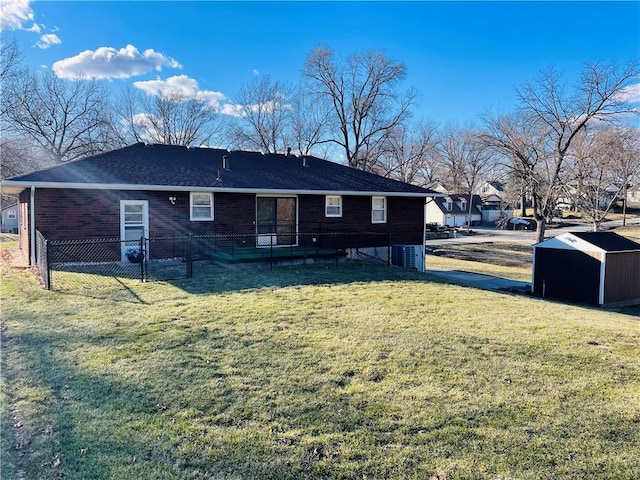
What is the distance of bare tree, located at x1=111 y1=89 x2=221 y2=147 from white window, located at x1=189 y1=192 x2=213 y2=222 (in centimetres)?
2933

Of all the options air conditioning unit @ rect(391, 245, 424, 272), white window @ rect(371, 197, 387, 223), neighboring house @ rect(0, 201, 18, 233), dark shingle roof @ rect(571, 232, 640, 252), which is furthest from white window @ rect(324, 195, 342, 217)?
neighboring house @ rect(0, 201, 18, 233)

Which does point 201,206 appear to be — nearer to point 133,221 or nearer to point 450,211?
point 133,221

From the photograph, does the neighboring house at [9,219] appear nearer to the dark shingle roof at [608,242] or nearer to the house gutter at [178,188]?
the house gutter at [178,188]

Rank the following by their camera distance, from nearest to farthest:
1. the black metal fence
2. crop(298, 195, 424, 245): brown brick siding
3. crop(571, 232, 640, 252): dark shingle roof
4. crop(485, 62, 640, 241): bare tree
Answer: the black metal fence, crop(571, 232, 640, 252): dark shingle roof, crop(298, 195, 424, 245): brown brick siding, crop(485, 62, 640, 241): bare tree

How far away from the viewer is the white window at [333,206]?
16.3 meters

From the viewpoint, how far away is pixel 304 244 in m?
15.9

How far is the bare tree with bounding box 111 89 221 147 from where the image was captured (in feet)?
132

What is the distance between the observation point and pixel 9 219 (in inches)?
1522

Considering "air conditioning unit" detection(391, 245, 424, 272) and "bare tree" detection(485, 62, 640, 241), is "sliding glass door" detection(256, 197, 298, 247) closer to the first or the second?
"air conditioning unit" detection(391, 245, 424, 272)

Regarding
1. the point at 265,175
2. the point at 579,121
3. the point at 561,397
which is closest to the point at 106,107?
the point at 265,175

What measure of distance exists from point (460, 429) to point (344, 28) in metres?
16.5

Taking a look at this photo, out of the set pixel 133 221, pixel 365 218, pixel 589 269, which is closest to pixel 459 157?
pixel 365 218

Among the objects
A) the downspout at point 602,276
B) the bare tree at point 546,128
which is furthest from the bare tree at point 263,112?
the downspout at point 602,276

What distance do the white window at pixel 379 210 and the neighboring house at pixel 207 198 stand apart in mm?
41
